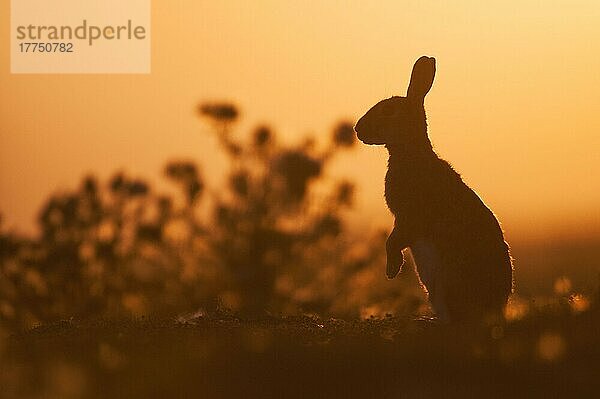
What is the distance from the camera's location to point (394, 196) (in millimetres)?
10516

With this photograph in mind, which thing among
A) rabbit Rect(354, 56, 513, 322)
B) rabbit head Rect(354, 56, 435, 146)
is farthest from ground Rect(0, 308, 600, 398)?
rabbit head Rect(354, 56, 435, 146)

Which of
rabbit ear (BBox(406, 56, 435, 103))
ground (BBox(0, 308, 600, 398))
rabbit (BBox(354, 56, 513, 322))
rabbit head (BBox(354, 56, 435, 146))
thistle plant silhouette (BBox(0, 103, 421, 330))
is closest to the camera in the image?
ground (BBox(0, 308, 600, 398))

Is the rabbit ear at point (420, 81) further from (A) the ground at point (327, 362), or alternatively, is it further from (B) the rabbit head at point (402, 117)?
(A) the ground at point (327, 362)

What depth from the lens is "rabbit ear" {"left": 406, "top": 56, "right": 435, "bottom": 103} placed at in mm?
11234

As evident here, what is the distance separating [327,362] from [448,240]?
2.51m

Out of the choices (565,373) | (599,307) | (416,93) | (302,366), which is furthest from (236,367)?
(416,93)

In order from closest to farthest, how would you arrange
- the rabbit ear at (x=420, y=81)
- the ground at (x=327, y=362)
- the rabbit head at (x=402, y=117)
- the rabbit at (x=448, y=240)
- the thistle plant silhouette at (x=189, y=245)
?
the ground at (x=327, y=362)
the rabbit at (x=448, y=240)
the rabbit head at (x=402, y=117)
the rabbit ear at (x=420, y=81)
the thistle plant silhouette at (x=189, y=245)

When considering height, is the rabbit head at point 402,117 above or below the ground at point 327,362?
above

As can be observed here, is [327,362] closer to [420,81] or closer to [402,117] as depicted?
[402,117]

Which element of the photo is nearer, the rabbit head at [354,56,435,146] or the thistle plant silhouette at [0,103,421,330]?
the rabbit head at [354,56,435,146]

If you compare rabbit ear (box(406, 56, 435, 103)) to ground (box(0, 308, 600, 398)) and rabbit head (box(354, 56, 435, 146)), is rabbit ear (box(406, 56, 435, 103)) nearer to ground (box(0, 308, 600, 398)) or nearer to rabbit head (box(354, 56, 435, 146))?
rabbit head (box(354, 56, 435, 146))

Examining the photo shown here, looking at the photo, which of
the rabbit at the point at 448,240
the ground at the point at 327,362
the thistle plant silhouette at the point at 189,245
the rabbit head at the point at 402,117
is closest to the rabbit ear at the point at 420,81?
the rabbit head at the point at 402,117

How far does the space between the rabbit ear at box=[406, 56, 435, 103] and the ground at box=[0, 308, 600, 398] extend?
2.57 m

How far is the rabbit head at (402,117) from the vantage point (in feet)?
36.0
